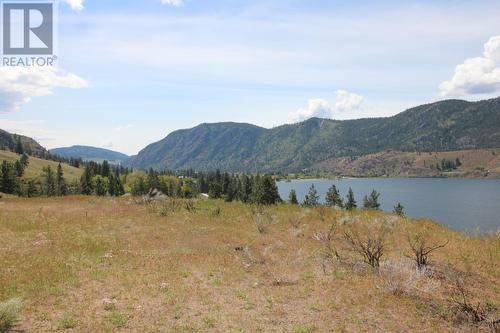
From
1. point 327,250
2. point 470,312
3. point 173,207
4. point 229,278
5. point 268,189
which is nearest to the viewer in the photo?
point 470,312

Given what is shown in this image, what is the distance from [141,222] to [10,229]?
8.70 m

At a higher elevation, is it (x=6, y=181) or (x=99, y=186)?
(x=6, y=181)

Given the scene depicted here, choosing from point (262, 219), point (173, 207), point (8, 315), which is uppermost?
point (173, 207)

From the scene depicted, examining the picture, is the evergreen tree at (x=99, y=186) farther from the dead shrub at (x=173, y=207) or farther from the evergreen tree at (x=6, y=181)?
the dead shrub at (x=173, y=207)

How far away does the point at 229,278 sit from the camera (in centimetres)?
1683

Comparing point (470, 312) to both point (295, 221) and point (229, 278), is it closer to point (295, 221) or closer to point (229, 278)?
point (229, 278)

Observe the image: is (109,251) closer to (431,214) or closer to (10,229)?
(10,229)

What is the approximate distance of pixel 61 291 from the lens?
45.4ft

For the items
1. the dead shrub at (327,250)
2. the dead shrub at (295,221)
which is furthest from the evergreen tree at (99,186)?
the dead shrub at (327,250)

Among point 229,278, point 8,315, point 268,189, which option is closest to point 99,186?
point 268,189

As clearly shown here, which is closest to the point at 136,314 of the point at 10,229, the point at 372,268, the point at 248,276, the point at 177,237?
the point at 248,276

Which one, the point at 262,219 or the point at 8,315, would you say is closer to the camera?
the point at 8,315

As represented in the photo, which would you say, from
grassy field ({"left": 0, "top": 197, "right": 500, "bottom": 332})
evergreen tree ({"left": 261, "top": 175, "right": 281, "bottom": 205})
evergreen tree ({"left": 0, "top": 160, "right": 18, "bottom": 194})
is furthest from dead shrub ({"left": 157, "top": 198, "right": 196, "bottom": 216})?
evergreen tree ({"left": 0, "top": 160, "right": 18, "bottom": 194})

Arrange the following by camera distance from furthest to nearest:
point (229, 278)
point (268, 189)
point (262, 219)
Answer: point (268, 189)
point (262, 219)
point (229, 278)
